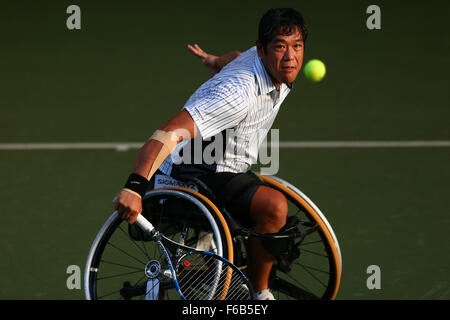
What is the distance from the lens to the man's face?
3.97m

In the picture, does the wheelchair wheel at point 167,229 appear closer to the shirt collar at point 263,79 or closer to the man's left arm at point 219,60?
the shirt collar at point 263,79

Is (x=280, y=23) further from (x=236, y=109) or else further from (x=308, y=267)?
(x=308, y=267)

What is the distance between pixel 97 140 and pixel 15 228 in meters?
1.89

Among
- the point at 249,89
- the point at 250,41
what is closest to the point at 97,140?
the point at 250,41

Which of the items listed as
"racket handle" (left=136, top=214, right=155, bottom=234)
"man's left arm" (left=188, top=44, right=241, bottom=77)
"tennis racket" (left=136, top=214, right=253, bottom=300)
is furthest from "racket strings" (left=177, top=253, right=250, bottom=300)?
"man's left arm" (left=188, top=44, right=241, bottom=77)

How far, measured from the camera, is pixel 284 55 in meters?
3.99

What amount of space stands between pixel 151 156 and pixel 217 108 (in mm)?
392

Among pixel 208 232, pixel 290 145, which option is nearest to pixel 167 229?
pixel 208 232

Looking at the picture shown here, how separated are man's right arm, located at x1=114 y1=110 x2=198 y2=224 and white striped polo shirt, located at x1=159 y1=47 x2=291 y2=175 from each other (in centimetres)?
6

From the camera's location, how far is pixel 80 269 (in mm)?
5195

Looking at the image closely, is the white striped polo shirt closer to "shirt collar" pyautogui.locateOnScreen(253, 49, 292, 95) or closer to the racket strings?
"shirt collar" pyautogui.locateOnScreen(253, 49, 292, 95)

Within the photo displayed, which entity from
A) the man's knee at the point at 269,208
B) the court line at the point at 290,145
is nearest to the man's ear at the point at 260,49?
the man's knee at the point at 269,208

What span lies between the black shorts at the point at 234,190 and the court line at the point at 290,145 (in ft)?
10.2
